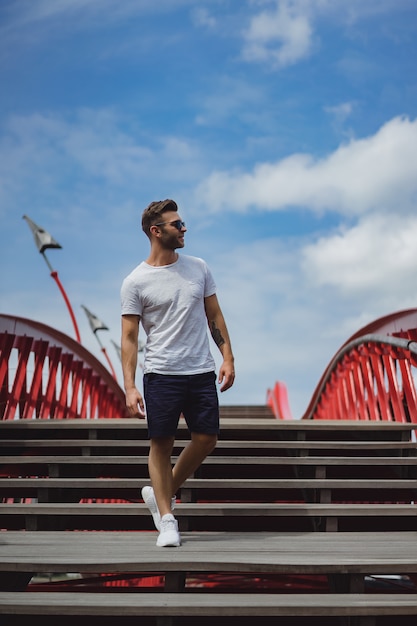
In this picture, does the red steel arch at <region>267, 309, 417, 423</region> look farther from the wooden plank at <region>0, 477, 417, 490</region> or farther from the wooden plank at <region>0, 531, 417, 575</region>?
the wooden plank at <region>0, 531, 417, 575</region>

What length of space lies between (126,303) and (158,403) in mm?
605

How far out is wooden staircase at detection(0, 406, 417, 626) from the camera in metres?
3.35

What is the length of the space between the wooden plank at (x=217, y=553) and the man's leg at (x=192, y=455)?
13.9 inches

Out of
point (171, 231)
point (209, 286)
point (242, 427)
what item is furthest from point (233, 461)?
point (171, 231)

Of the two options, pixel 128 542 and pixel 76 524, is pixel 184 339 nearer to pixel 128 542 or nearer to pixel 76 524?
pixel 128 542

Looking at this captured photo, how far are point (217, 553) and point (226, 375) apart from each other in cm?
102

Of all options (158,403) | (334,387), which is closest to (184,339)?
(158,403)

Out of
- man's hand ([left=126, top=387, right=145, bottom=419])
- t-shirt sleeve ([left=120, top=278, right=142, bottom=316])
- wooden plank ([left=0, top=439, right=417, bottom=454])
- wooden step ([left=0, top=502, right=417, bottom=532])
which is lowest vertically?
wooden step ([left=0, top=502, right=417, bottom=532])

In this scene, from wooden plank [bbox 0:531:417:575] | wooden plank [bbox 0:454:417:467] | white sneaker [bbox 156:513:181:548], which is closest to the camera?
wooden plank [bbox 0:531:417:575]

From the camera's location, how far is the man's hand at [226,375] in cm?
434

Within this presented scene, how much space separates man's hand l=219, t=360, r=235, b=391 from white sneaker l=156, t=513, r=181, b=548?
0.78 meters

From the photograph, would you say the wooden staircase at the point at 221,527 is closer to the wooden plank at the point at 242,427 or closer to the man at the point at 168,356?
the wooden plank at the point at 242,427

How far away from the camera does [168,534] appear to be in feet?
13.4

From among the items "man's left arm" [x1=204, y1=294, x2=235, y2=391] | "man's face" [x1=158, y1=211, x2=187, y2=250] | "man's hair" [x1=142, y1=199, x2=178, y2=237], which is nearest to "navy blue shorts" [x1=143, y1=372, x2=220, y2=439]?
"man's left arm" [x1=204, y1=294, x2=235, y2=391]
